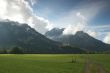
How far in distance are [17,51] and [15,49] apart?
10.8 ft

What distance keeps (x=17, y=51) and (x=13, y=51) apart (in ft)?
13.5

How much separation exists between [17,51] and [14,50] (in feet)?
11.3

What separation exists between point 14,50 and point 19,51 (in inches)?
191

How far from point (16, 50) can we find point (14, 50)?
213 cm

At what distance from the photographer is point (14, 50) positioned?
7126 inches

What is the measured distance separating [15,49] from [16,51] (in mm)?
2581

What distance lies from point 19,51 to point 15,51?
374cm

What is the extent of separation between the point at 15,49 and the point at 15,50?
3.64 feet

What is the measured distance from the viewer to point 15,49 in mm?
181375

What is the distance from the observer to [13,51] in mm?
180750

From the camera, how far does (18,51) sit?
593 feet

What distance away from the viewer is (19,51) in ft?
594

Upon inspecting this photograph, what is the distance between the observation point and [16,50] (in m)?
180

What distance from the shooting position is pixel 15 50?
180750mm
